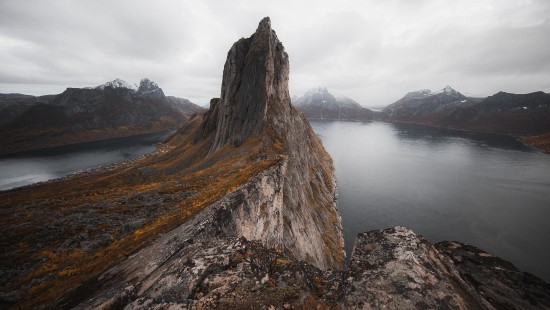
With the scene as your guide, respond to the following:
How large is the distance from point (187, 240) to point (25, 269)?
11.0 metres

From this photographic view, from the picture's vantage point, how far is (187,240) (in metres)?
13.7

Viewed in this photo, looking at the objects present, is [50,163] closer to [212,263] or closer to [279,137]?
[279,137]

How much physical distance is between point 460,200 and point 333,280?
81.7 metres

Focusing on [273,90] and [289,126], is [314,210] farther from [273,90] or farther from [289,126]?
[273,90]

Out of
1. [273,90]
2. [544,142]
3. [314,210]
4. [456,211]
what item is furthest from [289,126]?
[544,142]

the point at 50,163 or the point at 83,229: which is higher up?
the point at 83,229

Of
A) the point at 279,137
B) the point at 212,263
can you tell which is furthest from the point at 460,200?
the point at 212,263

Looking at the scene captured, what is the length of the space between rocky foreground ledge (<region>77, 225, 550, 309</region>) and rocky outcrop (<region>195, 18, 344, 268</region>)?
388 inches

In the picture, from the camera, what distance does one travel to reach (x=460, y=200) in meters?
71.1

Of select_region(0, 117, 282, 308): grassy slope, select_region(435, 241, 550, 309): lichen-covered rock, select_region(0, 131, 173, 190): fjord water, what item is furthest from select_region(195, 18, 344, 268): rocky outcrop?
select_region(0, 131, 173, 190): fjord water

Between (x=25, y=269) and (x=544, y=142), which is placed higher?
(x=25, y=269)

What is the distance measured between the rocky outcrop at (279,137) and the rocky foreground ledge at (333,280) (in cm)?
987

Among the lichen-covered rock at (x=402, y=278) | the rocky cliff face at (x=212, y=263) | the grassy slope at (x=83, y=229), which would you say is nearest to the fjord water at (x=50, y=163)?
the grassy slope at (x=83, y=229)

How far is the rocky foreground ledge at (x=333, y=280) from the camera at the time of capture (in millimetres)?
9023
